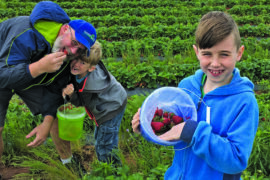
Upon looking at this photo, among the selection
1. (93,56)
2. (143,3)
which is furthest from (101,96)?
(143,3)

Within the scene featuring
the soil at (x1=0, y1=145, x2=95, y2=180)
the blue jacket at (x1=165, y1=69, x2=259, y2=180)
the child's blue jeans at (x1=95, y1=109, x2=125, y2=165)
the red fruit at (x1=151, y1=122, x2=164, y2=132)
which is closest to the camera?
the blue jacket at (x1=165, y1=69, x2=259, y2=180)

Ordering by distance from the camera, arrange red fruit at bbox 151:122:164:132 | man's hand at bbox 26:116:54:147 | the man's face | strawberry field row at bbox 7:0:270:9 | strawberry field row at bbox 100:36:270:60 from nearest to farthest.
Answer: red fruit at bbox 151:122:164:132
the man's face
man's hand at bbox 26:116:54:147
strawberry field row at bbox 100:36:270:60
strawberry field row at bbox 7:0:270:9

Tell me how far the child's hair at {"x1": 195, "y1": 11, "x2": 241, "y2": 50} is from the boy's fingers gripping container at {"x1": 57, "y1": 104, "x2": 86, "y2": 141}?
1.24 meters

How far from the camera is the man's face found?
1856 mm

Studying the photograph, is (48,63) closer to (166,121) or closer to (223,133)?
(166,121)

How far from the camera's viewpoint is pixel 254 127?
1200 millimetres

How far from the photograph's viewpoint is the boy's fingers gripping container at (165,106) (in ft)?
4.08

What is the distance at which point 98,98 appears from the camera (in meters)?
2.22

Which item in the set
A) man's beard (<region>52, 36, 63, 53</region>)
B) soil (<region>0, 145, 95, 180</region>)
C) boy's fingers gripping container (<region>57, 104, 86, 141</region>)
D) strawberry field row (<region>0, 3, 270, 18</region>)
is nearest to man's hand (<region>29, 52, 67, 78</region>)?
man's beard (<region>52, 36, 63, 53</region>)

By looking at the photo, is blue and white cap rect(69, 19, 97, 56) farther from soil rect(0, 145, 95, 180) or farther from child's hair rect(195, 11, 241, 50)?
soil rect(0, 145, 95, 180)

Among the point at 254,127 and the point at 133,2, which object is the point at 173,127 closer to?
the point at 254,127

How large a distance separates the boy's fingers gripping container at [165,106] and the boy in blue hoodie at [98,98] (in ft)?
2.59

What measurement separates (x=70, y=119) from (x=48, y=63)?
55cm

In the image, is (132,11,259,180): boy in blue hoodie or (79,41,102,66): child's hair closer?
(132,11,259,180): boy in blue hoodie
